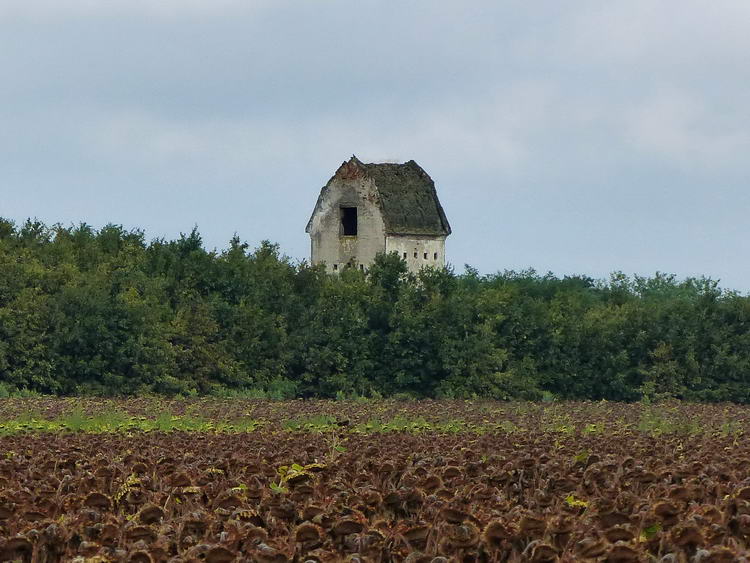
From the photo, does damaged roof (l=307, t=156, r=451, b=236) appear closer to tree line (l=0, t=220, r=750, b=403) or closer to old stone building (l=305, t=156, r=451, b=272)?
old stone building (l=305, t=156, r=451, b=272)

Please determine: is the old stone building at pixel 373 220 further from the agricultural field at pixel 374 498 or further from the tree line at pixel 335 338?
the agricultural field at pixel 374 498

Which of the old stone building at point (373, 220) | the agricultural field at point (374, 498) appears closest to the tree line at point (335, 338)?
the old stone building at point (373, 220)

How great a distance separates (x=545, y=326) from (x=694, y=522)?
43.2m

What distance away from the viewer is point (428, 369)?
50844mm

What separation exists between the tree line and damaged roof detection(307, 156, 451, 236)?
8.76 m

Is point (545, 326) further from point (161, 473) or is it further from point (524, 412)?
point (161, 473)

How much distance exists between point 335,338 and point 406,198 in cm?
1486

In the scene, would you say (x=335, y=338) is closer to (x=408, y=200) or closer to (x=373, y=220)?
(x=373, y=220)

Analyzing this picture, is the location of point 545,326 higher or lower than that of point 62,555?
higher

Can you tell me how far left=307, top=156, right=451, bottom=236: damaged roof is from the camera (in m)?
63.1

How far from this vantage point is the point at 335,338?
167 feet

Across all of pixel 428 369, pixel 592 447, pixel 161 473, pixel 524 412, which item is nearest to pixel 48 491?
pixel 161 473

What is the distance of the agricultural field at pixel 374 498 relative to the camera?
9.17 metres

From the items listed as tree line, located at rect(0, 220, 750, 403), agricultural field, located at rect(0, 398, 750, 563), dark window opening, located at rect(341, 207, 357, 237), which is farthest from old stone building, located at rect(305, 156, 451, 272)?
agricultural field, located at rect(0, 398, 750, 563)
